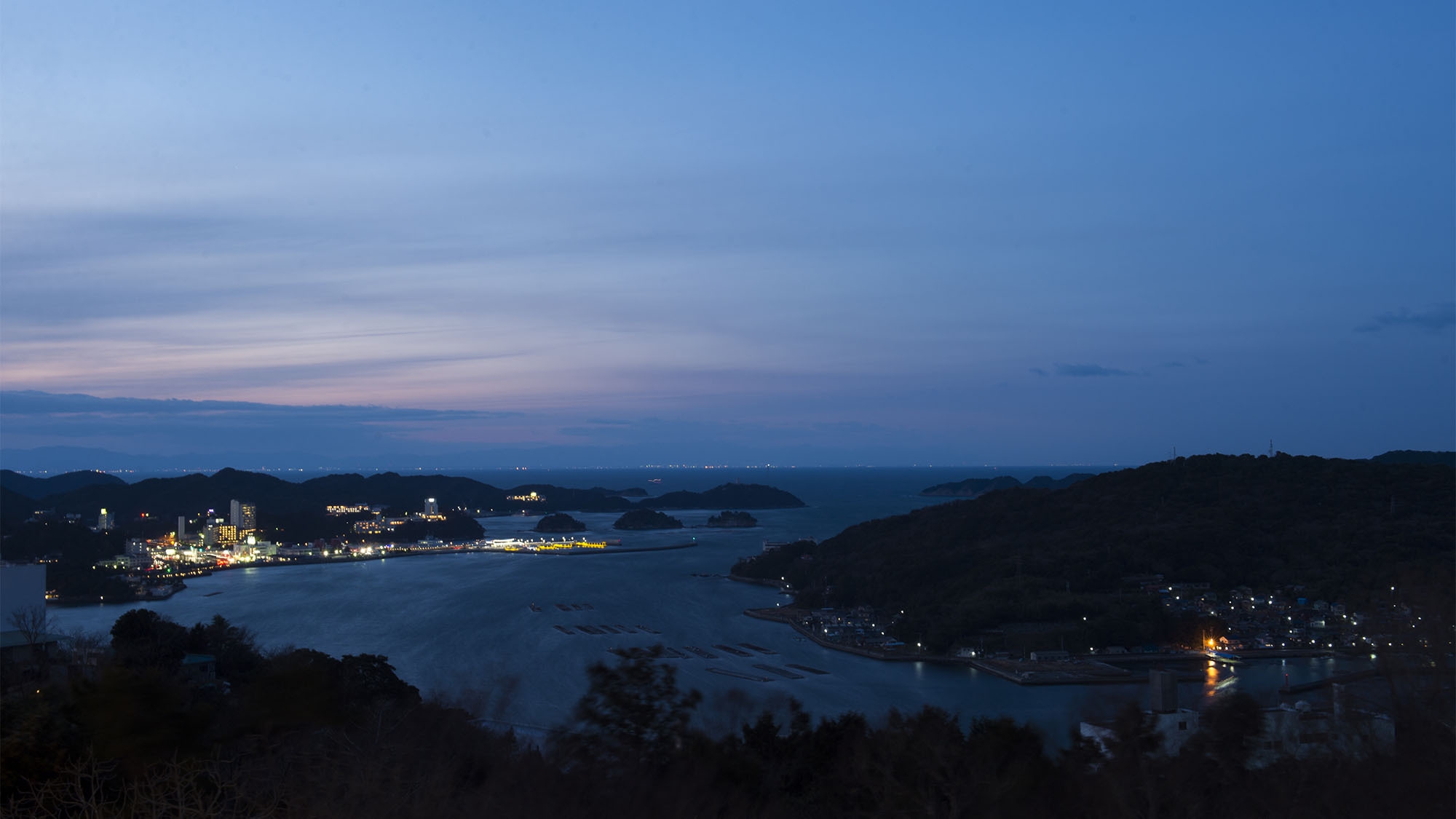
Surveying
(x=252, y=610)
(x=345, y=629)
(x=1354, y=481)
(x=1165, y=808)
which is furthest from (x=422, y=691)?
(x=1354, y=481)

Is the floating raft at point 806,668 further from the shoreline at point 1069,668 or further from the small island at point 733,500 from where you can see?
the small island at point 733,500

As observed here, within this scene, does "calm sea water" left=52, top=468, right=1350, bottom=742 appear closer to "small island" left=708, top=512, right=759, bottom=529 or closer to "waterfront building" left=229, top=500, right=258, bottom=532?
"waterfront building" left=229, top=500, right=258, bottom=532

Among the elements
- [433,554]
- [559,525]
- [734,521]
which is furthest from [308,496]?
[734,521]

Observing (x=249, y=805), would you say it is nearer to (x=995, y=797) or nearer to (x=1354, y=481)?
(x=995, y=797)

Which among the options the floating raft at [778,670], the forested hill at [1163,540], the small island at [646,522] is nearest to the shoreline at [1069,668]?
the forested hill at [1163,540]

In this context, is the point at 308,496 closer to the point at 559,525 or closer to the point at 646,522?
the point at 559,525

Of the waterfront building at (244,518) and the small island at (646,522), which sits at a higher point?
the waterfront building at (244,518)
